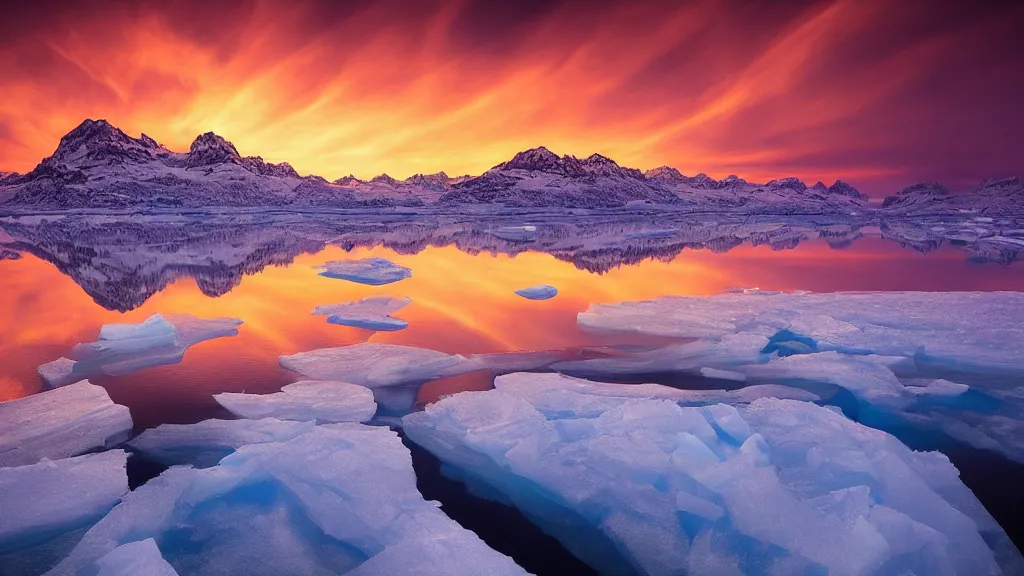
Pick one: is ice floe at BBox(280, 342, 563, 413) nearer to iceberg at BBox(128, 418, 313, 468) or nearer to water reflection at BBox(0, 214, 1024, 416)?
water reflection at BBox(0, 214, 1024, 416)

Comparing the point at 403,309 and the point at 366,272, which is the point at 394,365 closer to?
the point at 403,309

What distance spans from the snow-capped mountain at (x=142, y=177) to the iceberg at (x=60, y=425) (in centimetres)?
9121

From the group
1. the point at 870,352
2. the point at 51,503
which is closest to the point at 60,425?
the point at 51,503

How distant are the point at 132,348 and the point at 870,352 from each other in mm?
7505

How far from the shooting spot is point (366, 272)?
11.0m

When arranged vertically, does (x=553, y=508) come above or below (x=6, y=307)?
below

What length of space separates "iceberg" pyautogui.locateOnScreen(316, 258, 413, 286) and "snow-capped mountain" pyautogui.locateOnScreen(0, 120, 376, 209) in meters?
84.0

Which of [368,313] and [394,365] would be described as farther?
[368,313]

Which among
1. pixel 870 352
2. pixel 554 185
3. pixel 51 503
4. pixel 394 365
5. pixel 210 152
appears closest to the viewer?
pixel 51 503

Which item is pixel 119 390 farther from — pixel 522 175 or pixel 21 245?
pixel 522 175

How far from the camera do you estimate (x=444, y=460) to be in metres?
3.67

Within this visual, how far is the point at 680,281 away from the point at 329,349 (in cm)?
802

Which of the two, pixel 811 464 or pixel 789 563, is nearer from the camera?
pixel 789 563

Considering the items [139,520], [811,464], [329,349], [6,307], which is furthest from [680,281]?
[6,307]
